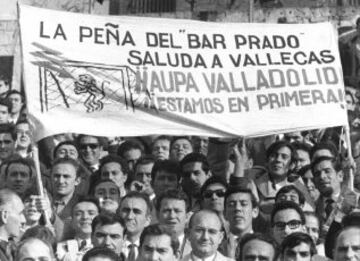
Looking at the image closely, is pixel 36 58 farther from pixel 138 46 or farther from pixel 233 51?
pixel 233 51

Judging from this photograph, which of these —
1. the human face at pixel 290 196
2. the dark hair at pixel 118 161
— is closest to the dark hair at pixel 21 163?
the dark hair at pixel 118 161

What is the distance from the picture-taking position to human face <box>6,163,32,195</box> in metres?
11.2

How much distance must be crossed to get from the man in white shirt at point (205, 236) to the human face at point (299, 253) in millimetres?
515

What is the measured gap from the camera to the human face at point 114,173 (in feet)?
36.7

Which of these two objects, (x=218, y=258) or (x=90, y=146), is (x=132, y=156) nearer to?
(x=90, y=146)

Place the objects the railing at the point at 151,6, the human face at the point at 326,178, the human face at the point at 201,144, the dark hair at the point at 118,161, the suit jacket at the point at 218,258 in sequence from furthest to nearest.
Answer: the railing at the point at 151,6 < the human face at the point at 201,144 < the dark hair at the point at 118,161 < the human face at the point at 326,178 < the suit jacket at the point at 218,258

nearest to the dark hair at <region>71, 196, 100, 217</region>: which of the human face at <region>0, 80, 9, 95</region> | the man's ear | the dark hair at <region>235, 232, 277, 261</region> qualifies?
the man's ear

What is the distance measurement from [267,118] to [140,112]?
1154 millimetres

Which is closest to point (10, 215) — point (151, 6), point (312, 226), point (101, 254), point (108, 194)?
point (108, 194)

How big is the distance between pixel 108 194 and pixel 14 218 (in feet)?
3.19

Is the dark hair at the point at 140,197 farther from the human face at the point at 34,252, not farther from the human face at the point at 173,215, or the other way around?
the human face at the point at 34,252

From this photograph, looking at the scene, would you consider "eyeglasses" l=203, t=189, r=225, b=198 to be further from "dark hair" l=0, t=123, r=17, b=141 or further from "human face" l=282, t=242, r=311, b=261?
"dark hair" l=0, t=123, r=17, b=141

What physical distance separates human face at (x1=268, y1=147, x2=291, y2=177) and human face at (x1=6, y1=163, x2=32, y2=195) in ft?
7.50

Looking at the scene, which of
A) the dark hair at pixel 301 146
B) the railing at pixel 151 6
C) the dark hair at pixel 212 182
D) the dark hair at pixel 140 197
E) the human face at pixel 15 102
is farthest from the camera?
the railing at pixel 151 6
